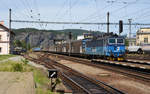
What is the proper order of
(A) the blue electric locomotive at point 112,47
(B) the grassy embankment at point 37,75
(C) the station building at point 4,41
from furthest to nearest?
(C) the station building at point 4,41 → (A) the blue electric locomotive at point 112,47 → (B) the grassy embankment at point 37,75

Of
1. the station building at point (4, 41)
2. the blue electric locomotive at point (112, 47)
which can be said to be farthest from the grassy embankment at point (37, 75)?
the station building at point (4, 41)

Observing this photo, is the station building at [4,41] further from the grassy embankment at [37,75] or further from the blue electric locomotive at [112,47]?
the grassy embankment at [37,75]

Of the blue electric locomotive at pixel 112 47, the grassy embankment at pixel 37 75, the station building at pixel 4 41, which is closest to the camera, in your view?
the grassy embankment at pixel 37 75

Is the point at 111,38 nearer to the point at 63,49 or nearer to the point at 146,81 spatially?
the point at 146,81

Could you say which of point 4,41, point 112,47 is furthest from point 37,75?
point 4,41

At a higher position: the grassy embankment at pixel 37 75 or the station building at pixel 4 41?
the station building at pixel 4 41

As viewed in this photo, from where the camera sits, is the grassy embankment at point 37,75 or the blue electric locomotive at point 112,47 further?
the blue electric locomotive at point 112,47

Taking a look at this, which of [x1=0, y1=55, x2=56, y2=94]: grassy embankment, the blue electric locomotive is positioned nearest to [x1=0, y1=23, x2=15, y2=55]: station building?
the blue electric locomotive

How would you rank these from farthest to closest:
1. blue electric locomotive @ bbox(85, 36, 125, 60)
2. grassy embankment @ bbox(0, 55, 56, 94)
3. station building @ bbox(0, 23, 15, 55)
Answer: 1. station building @ bbox(0, 23, 15, 55)
2. blue electric locomotive @ bbox(85, 36, 125, 60)
3. grassy embankment @ bbox(0, 55, 56, 94)

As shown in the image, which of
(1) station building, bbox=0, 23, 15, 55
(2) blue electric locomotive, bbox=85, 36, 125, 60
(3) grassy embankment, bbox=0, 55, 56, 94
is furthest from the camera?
(1) station building, bbox=0, 23, 15, 55

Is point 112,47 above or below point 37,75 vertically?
above

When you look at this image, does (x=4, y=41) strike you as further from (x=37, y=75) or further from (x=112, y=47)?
(x=37, y=75)

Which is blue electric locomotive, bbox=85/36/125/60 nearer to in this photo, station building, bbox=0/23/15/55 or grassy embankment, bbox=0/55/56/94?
grassy embankment, bbox=0/55/56/94

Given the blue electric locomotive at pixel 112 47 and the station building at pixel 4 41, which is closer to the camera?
the blue electric locomotive at pixel 112 47
